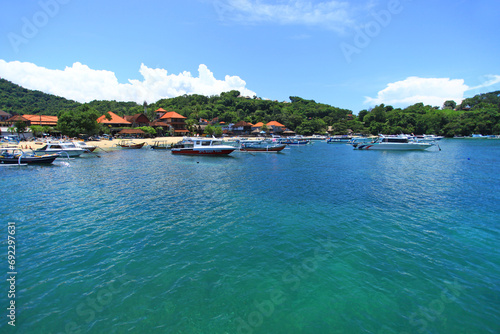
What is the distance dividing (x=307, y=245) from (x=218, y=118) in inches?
5833

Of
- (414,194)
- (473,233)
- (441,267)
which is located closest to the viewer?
(441,267)

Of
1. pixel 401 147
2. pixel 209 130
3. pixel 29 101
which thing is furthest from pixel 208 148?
pixel 29 101

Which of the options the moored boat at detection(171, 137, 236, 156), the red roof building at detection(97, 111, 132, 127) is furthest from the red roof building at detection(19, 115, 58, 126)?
the moored boat at detection(171, 137, 236, 156)

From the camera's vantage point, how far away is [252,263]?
9.98m

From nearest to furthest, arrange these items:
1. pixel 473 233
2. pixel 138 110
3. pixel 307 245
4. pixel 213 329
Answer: pixel 213 329 → pixel 307 245 → pixel 473 233 → pixel 138 110

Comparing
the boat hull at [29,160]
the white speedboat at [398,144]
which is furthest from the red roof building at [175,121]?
the white speedboat at [398,144]

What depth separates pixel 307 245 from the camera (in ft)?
37.8

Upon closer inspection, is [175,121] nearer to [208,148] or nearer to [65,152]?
[65,152]

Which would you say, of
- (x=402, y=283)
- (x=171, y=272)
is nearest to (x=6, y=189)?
(x=171, y=272)

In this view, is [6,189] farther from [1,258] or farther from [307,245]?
[307,245]

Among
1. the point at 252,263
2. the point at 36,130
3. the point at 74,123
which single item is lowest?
the point at 252,263

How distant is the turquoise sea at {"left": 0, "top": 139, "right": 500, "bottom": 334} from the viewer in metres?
Answer: 7.08

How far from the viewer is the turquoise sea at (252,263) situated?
7.08 m

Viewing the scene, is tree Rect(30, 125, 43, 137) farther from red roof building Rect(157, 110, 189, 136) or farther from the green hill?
the green hill
